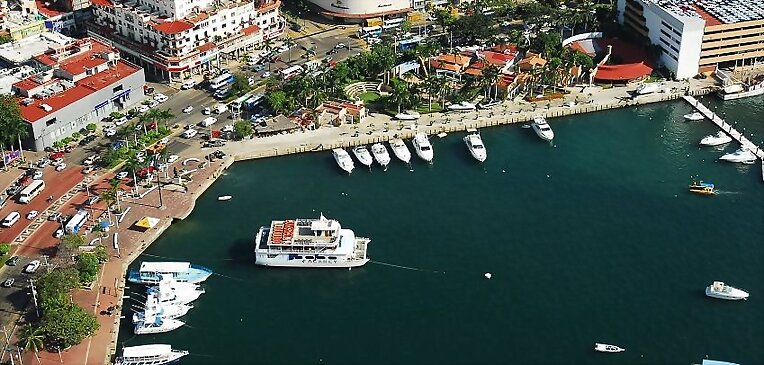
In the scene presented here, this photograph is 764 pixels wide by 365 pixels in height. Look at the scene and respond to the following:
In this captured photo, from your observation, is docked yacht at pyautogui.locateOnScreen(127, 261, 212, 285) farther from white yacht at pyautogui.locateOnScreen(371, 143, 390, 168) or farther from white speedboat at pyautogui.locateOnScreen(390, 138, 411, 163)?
white speedboat at pyautogui.locateOnScreen(390, 138, 411, 163)

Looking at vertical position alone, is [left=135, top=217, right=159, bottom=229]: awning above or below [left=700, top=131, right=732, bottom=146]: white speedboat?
below

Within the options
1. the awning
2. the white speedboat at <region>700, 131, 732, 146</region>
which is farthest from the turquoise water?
the awning

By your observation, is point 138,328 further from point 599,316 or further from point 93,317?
point 599,316

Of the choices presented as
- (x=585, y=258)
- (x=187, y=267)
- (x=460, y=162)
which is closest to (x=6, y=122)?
(x=187, y=267)

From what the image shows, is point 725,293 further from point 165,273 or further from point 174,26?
point 174,26

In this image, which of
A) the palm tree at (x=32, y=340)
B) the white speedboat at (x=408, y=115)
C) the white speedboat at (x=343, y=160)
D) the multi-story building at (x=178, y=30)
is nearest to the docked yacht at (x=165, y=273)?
the palm tree at (x=32, y=340)

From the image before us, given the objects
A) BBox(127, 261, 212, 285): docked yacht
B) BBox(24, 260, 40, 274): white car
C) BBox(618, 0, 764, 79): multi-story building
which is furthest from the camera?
BBox(618, 0, 764, 79): multi-story building

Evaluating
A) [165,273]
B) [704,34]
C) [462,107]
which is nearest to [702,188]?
[462,107]
